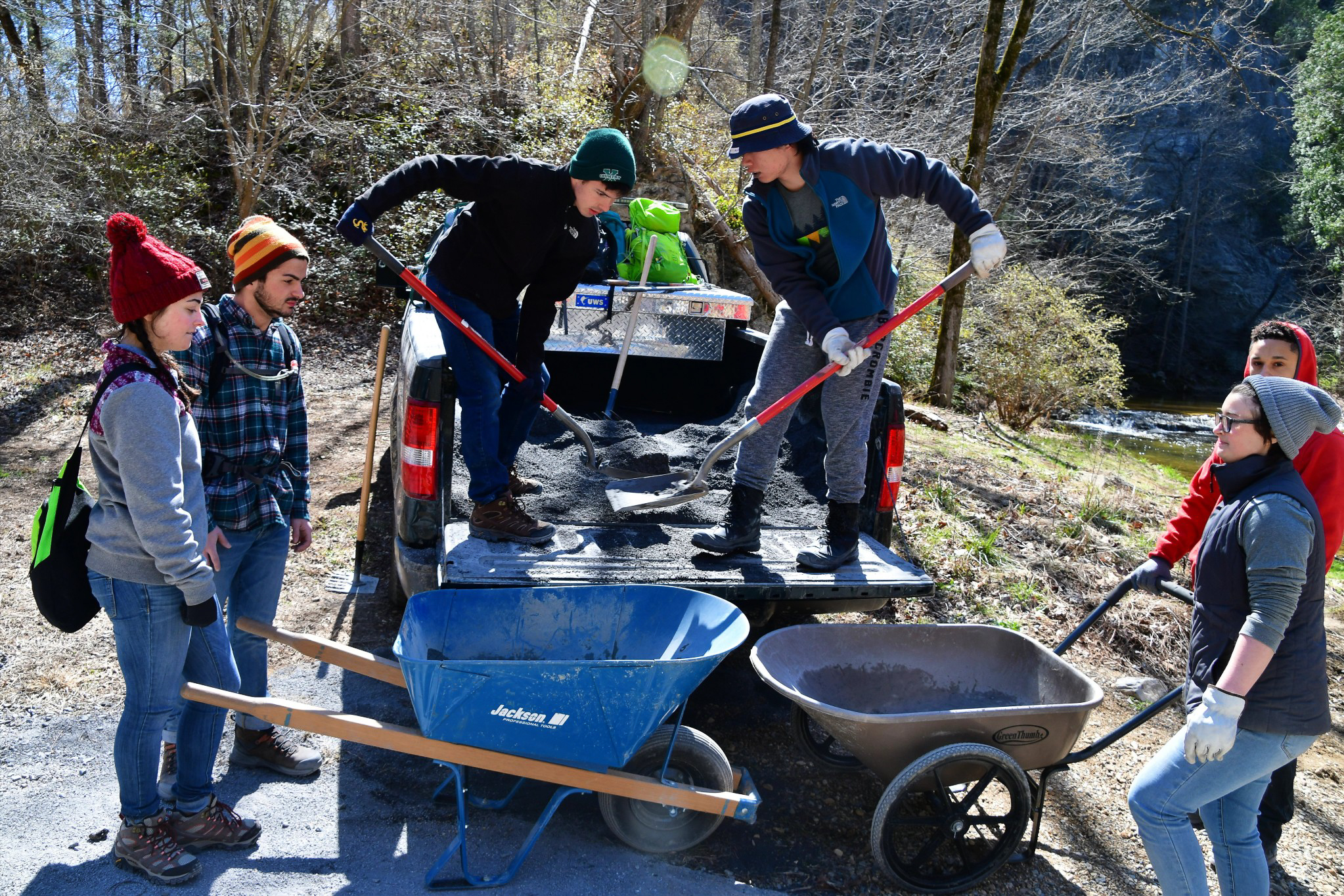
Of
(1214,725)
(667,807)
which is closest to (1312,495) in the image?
(1214,725)

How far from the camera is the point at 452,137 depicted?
14.6 meters

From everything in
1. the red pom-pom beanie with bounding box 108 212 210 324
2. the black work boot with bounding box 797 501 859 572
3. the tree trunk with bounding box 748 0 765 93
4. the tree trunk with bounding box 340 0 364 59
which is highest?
the tree trunk with bounding box 748 0 765 93

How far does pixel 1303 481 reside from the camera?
9.70 ft

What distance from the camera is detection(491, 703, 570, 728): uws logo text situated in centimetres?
258

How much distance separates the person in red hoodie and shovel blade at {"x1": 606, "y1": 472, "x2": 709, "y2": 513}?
5.91ft

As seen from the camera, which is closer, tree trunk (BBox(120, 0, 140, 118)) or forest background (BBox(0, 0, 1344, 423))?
forest background (BBox(0, 0, 1344, 423))

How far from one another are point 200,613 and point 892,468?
111 inches

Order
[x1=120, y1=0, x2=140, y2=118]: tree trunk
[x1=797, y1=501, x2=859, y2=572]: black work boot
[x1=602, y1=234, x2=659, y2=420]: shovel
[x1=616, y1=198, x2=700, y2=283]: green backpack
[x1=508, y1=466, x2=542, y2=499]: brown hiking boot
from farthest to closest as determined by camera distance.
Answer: [x1=120, y1=0, x2=140, y2=118]: tree trunk → [x1=616, y1=198, x2=700, y2=283]: green backpack → [x1=602, y1=234, x2=659, y2=420]: shovel → [x1=508, y1=466, x2=542, y2=499]: brown hiking boot → [x1=797, y1=501, x2=859, y2=572]: black work boot

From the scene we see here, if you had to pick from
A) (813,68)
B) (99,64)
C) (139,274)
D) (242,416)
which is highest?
(813,68)

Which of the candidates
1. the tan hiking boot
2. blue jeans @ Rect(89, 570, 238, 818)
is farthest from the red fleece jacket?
the tan hiking boot

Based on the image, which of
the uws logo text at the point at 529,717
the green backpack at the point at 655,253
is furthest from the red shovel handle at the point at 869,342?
the green backpack at the point at 655,253

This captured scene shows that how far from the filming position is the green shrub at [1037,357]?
524 inches

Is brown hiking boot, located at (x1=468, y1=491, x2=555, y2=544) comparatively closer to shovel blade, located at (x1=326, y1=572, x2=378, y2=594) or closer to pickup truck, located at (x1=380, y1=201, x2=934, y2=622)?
pickup truck, located at (x1=380, y1=201, x2=934, y2=622)

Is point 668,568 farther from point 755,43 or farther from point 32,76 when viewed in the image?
point 755,43
